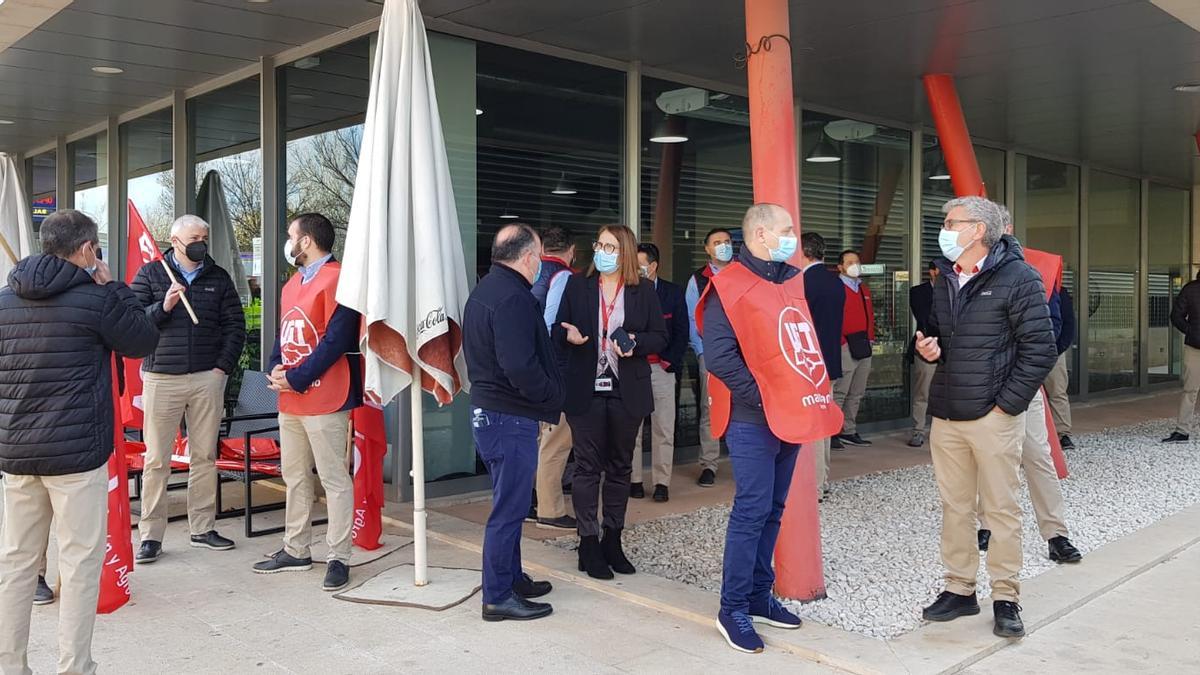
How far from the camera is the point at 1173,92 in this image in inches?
373

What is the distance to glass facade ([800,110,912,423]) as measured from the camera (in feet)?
32.9

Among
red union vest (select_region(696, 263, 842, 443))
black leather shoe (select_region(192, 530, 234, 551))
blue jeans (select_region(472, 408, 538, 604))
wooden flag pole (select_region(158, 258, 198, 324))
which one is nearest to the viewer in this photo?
red union vest (select_region(696, 263, 842, 443))

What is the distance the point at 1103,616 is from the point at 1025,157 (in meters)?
9.53

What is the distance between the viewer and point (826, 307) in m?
6.30

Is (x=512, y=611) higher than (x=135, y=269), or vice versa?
(x=135, y=269)

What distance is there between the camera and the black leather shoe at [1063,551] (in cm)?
546

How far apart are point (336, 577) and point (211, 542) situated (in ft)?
4.05

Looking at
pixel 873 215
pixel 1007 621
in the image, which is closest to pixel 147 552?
pixel 1007 621

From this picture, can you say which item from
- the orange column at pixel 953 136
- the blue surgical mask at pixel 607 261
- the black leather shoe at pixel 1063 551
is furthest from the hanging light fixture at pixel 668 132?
the black leather shoe at pixel 1063 551

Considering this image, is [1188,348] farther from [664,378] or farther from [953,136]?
[664,378]

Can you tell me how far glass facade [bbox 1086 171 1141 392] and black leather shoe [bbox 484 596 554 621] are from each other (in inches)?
486

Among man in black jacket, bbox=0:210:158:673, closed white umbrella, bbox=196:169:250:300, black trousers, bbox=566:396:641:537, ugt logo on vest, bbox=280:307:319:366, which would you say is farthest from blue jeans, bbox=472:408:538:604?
closed white umbrella, bbox=196:169:250:300

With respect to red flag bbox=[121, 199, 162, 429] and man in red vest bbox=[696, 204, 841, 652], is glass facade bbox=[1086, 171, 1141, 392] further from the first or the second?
red flag bbox=[121, 199, 162, 429]

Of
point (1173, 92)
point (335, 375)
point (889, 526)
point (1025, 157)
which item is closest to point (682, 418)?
point (889, 526)
